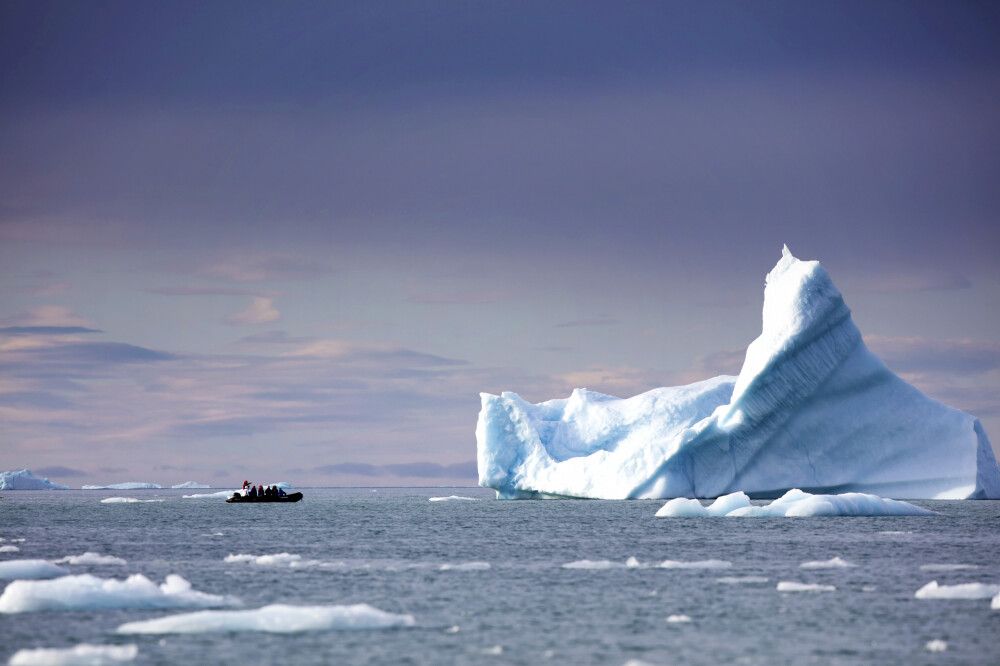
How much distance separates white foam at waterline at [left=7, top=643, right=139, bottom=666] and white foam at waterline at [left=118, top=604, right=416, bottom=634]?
1.92m

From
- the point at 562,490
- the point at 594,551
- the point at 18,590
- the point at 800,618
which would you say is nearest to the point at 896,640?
the point at 800,618

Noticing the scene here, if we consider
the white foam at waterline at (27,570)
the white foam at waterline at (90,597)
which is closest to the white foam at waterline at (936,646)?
the white foam at waterline at (90,597)

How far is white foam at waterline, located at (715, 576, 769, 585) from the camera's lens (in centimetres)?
2639

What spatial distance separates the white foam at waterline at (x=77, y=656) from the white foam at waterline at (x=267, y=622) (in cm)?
192

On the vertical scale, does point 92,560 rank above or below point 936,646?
above

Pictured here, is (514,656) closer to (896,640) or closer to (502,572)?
(896,640)

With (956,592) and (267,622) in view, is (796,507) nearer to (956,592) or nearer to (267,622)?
(956,592)

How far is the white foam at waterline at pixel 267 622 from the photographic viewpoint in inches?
749

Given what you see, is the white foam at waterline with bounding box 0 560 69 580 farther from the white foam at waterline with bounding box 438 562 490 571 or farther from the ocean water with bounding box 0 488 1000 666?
the white foam at waterline with bounding box 438 562 490 571

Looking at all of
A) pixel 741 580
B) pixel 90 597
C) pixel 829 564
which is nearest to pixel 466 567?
pixel 741 580

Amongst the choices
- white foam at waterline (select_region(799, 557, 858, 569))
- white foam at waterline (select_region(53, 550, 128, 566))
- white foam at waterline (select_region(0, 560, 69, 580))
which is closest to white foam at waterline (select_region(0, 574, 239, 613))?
white foam at waterline (select_region(0, 560, 69, 580))

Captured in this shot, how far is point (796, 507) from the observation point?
1854 inches

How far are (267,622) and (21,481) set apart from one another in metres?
141

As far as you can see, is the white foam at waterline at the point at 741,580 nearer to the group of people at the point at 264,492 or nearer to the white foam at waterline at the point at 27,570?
the white foam at waterline at the point at 27,570
